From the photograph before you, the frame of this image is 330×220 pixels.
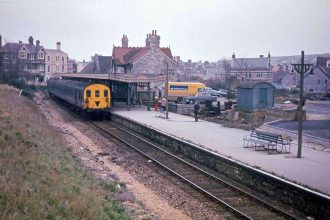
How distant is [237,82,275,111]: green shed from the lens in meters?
32.0

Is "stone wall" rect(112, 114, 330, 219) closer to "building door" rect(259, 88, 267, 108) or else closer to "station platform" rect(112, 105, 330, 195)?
"station platform" rect(112, 105, 330, 195)

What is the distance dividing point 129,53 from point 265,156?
138 ft

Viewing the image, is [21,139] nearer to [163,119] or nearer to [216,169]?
[216,169]

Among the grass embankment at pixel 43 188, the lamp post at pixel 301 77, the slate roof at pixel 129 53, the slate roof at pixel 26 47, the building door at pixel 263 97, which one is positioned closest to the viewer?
the grass embankment at pixel 43 188

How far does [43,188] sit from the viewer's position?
9.03 m

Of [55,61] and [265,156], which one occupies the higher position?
[55,61]

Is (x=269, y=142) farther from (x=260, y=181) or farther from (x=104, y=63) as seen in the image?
(x=104, y=63)

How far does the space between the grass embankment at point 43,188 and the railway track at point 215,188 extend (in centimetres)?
298

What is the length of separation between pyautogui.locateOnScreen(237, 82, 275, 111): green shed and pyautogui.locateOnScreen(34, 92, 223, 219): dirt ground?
45.6ft

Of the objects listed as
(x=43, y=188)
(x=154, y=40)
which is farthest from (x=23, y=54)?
(x=43, y=188)

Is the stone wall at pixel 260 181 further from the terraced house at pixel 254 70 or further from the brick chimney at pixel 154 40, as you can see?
the terraced house at pixel 254 70

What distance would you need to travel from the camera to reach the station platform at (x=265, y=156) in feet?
39.7

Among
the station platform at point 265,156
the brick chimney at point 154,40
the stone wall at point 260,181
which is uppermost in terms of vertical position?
the brick chimney at point 154,40

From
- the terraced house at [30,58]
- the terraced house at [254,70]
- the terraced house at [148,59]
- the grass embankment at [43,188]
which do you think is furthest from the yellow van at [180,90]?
the terraced house at [30,58]
